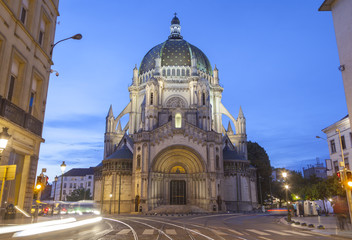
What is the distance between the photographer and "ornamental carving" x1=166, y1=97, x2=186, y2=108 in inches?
2258

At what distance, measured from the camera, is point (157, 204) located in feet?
147

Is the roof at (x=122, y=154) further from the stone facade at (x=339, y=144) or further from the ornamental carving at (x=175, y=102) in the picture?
the stone facade at (x=339, y=144)

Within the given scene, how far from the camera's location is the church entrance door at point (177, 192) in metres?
47.5

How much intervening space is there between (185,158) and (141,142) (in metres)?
7.89

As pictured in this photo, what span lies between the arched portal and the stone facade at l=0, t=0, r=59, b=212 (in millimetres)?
31732

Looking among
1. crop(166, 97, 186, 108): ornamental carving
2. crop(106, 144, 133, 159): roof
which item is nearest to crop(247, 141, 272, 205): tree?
crop(166, 97, 186, 108): ornamental carving

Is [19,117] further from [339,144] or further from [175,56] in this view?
[175,56]

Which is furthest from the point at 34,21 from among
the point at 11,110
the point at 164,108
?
the point at 164,108

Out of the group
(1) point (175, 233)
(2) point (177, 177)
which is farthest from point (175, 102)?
(1) point (175, 233)

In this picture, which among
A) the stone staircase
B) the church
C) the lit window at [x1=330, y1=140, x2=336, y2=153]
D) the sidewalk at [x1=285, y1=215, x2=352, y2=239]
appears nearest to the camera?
the sidewalk at [x1=285, y1=215, x2=352, y2=239]

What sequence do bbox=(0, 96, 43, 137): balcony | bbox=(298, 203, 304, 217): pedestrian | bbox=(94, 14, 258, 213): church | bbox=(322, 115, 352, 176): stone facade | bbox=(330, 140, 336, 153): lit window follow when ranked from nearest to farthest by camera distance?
bbox=(0, 96, 43, 137): balcony < bbox=(322, 115, 352, 176): stone facade < bbox=(298, 203, 304, 217): pedestrian < bbox=(330, 140, 336, 153): lit window < bbox=(94, 14, 258, 213): church

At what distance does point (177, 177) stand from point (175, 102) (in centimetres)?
1624

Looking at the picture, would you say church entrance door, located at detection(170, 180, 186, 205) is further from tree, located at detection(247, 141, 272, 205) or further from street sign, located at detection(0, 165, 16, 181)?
street sign, located at detection(0, 165, 16, 181)

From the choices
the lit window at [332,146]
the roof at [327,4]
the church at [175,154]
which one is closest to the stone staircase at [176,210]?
the church at [175,154]
